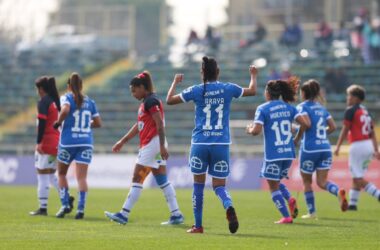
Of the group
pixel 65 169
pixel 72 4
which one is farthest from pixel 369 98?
pixel 72 4

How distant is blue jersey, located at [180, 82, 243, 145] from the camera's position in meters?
14.8

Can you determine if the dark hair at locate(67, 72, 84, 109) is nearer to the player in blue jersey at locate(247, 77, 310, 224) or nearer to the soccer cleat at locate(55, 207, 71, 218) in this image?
the soccer cleat at locate(55, 207, 71, 218)

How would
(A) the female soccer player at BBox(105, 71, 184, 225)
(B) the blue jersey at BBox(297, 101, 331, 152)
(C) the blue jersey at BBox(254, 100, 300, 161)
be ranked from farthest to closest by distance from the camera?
(B) the blue jersey at BBox(297, 101, 331, 152)
(C) the blue jersey at BBox(254, 100, 300, 161)
(A) the female soccer player at BBox(105, 71, 184, 225)

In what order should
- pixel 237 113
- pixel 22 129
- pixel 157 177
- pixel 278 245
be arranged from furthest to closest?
pixel 22 129 → pixel 237 113 → pixel 157 177 → pixel 278 245

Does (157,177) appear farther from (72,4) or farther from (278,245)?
(72,4)

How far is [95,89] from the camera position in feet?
145

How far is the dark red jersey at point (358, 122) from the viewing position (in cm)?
2083

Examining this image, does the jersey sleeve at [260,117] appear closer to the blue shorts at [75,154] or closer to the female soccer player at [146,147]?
the female soccer player at [146,147]

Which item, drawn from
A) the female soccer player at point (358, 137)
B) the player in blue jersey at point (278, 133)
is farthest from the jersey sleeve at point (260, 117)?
the female soccer player at point (358, 137)

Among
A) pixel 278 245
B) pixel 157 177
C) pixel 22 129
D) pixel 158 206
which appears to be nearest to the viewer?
pixel 278 245

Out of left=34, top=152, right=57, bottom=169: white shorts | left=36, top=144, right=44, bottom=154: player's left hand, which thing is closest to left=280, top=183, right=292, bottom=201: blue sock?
left=34, top=152, right=57, bottom=169: white shorts

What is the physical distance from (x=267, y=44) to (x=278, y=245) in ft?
A: 99.5

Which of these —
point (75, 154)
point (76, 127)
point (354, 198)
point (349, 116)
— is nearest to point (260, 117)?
point (76, 127)

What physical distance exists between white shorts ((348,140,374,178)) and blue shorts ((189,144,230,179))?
683 centimetres
